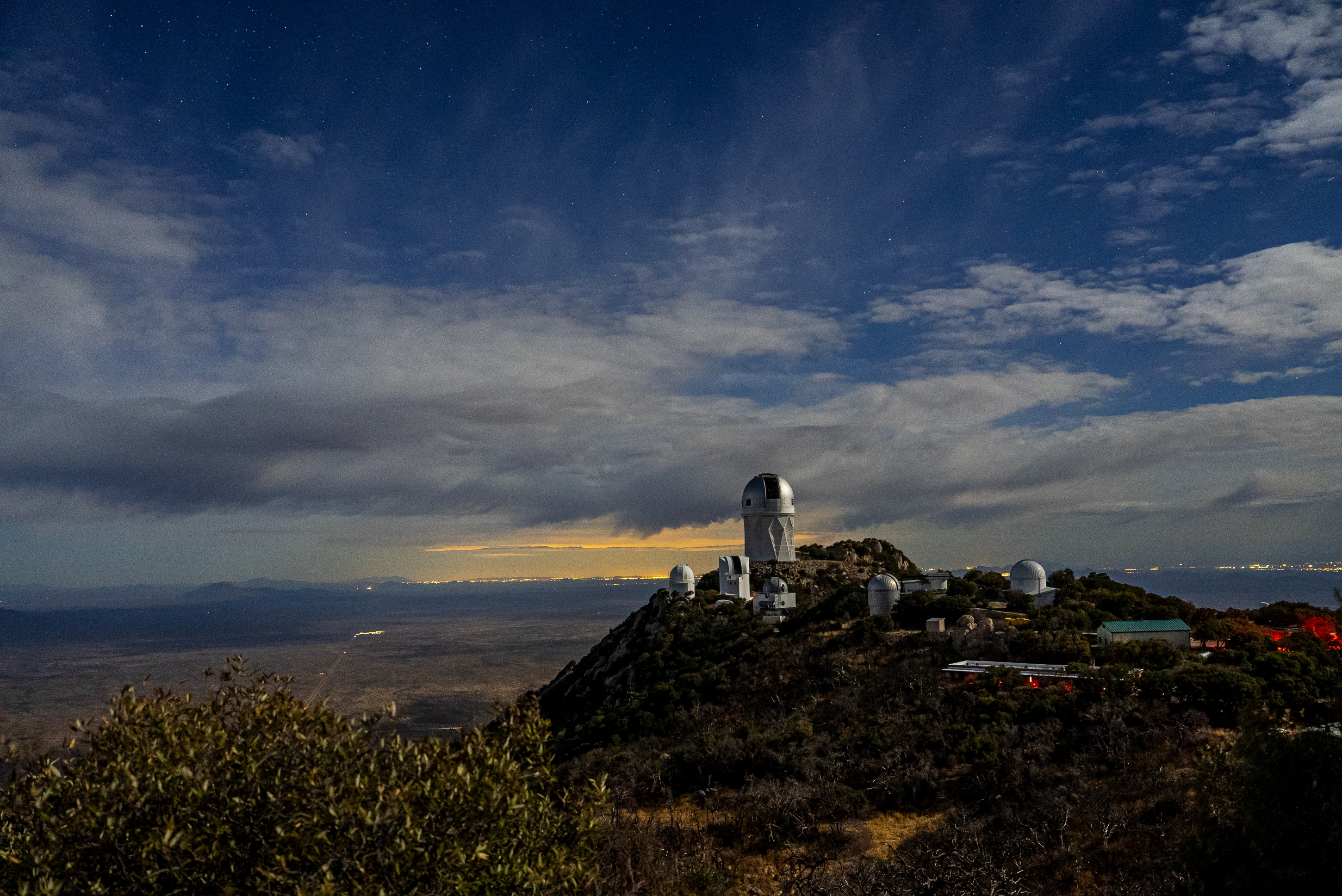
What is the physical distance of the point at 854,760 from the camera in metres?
27.7

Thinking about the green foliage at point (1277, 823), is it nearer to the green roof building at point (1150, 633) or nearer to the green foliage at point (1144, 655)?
the green foliage at point (1144, 655)

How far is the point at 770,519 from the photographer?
67.4 metres

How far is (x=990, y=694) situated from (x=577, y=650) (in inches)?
3883

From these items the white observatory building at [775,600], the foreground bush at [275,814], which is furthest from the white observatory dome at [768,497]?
the foreground bush at [275,814]

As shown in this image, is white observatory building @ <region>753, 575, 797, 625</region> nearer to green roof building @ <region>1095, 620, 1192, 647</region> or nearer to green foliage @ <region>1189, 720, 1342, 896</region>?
green roof building @ <region>1095, 620, 1192, 647</region>

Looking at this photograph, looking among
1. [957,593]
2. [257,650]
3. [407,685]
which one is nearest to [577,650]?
[407,685]

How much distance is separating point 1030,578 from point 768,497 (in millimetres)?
24527

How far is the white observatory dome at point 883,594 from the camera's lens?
45406mm

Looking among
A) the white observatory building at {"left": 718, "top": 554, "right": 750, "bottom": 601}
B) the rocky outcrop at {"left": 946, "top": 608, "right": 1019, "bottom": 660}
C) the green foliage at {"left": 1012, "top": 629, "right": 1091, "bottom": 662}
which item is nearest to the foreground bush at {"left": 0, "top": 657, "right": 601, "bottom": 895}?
the rocky outcrop at {"left": 946, "top": 608, "right": 1019, "bottom": 660}

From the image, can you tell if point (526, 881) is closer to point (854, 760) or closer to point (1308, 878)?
point (1308, 878)

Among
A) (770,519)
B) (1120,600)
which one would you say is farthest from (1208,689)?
(770,519)

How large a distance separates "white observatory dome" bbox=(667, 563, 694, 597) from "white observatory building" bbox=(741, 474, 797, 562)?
661cm

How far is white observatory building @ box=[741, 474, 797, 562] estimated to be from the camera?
67125mm

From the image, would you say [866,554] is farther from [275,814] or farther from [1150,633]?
[275,814]
